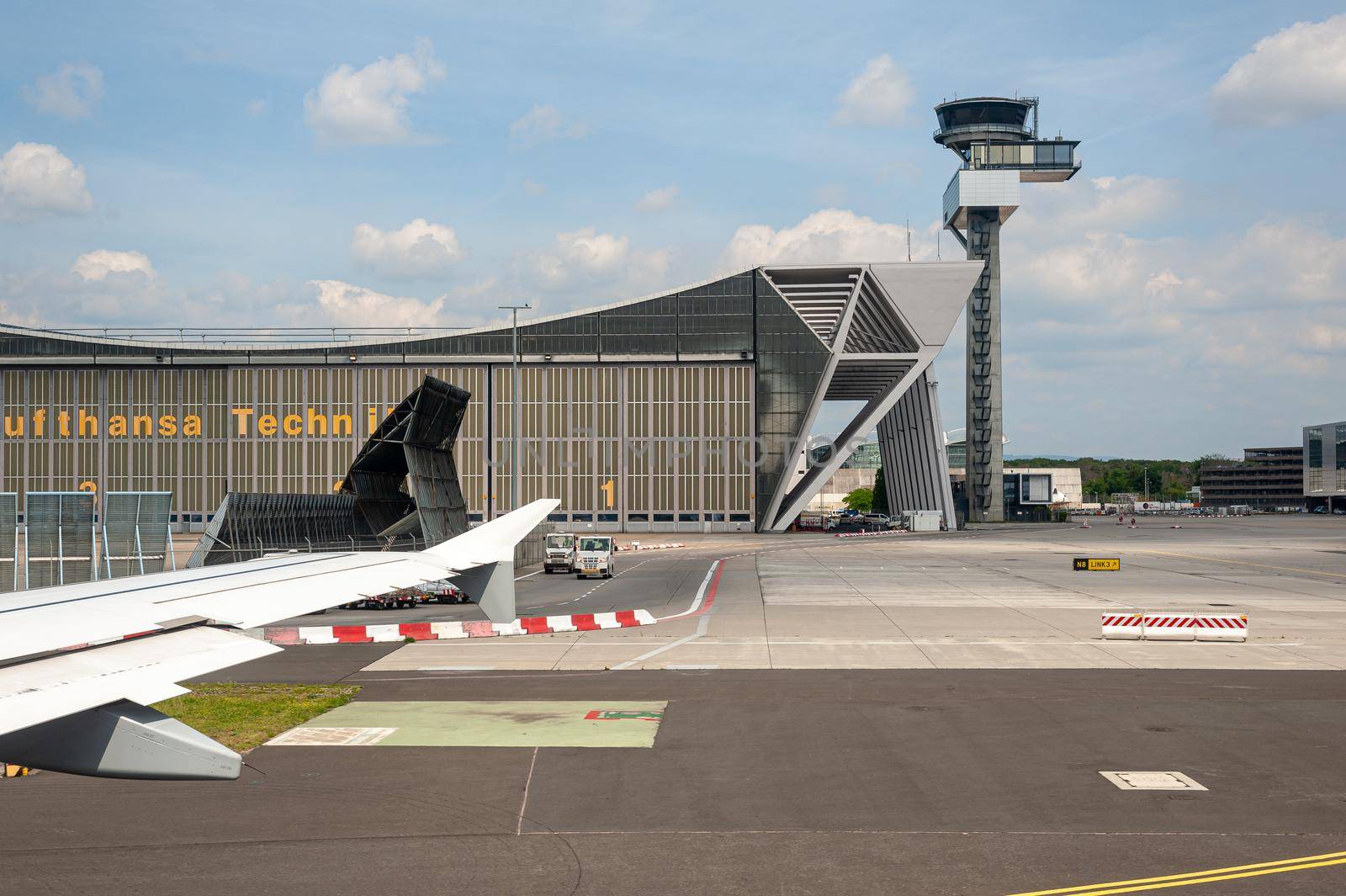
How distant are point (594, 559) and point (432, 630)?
2092cm

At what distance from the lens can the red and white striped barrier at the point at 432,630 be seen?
2809 centimetres

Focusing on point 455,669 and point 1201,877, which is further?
point 455,669

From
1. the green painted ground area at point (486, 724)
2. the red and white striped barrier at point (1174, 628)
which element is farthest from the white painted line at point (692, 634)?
the red and white striped barrier at point (1174, 628)

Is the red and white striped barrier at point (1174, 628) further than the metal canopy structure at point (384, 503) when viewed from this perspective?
No

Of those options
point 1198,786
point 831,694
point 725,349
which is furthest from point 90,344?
point 1198,786

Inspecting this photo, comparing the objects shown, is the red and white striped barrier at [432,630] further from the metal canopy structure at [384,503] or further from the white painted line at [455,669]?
the metal canopy structure at [384,503]

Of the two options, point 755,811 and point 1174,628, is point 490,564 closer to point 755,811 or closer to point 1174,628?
point 755,811

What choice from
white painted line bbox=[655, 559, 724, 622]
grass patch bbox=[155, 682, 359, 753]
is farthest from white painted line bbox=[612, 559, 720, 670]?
grass patch bbox=[155, 682, 359, 753]

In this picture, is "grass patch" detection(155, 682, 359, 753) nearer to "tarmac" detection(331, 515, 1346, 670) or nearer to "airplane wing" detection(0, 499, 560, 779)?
"tarmac" detection(331, 515, 1346, 670)

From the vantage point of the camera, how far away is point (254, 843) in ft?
38.2

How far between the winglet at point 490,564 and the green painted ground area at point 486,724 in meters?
5.18

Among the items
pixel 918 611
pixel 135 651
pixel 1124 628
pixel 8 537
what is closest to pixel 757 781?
pixel 135 651

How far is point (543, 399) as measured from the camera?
10869cm

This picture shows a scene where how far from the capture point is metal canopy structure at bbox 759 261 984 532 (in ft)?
351
